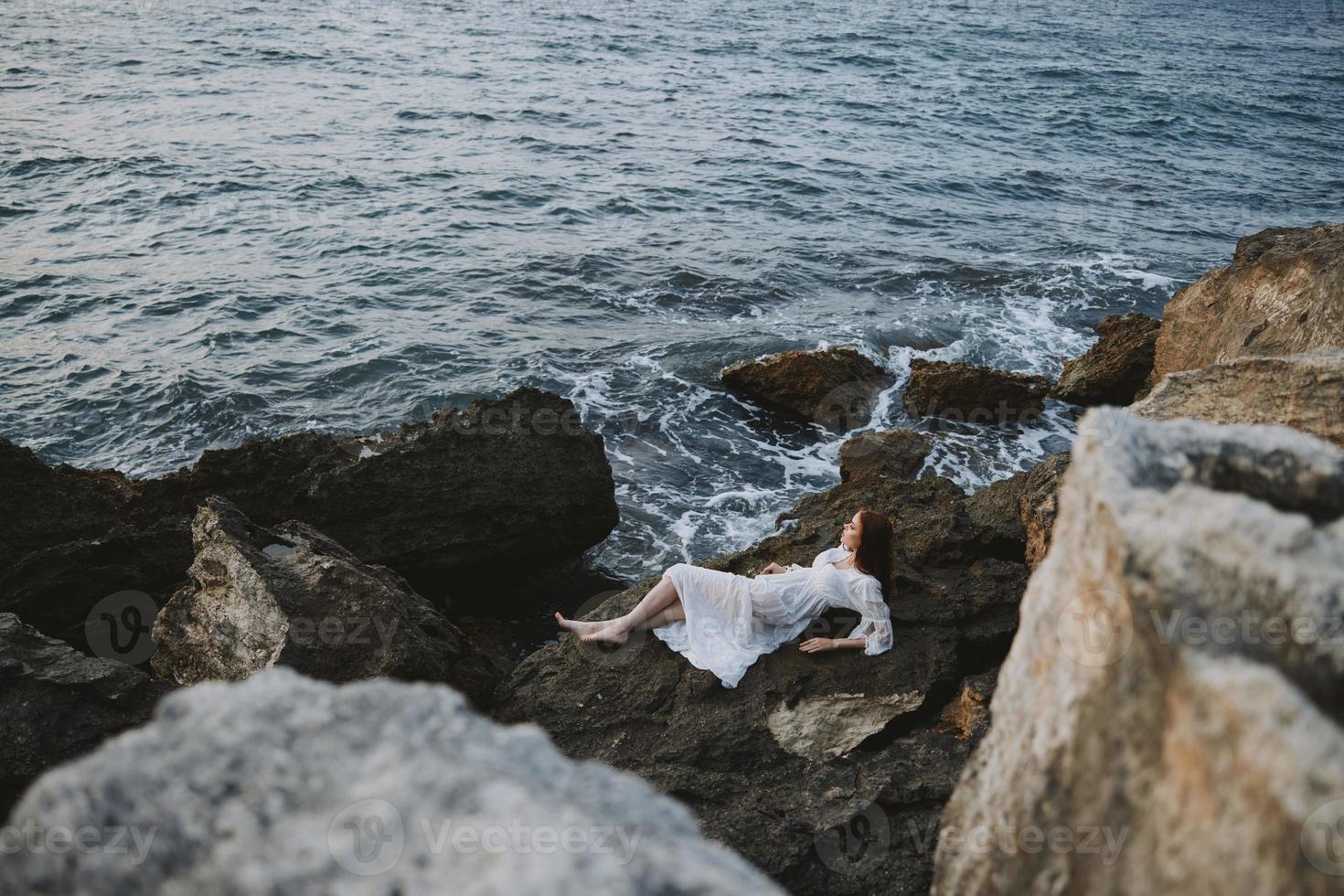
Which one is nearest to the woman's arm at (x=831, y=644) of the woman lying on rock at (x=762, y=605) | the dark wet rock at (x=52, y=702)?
the woman lying on rock at (x=762, y=605)

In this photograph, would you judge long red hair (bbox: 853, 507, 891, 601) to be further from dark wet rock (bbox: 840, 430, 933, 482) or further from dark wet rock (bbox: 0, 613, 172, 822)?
dark wet rock (bbox: 0, 613, 172, 822)

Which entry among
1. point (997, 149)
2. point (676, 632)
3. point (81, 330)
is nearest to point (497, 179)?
point (81, 330)

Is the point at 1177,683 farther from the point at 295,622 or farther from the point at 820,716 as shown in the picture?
the point at 295,622

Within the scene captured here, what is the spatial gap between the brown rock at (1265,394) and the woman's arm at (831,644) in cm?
219

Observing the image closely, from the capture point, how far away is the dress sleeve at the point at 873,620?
20.4ft

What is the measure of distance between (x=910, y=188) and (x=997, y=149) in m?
5.12

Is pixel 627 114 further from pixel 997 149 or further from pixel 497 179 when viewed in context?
pixel 997 149

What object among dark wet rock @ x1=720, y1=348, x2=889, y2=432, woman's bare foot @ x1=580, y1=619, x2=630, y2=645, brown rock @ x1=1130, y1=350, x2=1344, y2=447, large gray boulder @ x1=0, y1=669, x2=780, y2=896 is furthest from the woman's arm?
dark wet rock @ x1=720, y1=348, x2=889, y2=432

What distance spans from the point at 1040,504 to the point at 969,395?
5.65 m

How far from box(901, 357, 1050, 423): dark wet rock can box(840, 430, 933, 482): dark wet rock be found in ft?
3.58

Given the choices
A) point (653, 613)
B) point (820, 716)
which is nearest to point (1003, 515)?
point (820, 716)

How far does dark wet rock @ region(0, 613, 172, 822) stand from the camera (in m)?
4.93

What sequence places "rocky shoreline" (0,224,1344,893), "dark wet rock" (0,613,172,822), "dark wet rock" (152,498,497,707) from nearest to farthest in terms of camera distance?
"rocky shoreline" (0,224,1344,893)
"dark wet rock" (0,613,172,822)
"dark wet rock" (152,498,497,707)

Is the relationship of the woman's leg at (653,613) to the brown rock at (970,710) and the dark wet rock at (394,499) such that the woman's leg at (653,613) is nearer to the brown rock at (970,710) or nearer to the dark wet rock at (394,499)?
the brown rock at (970,710)
